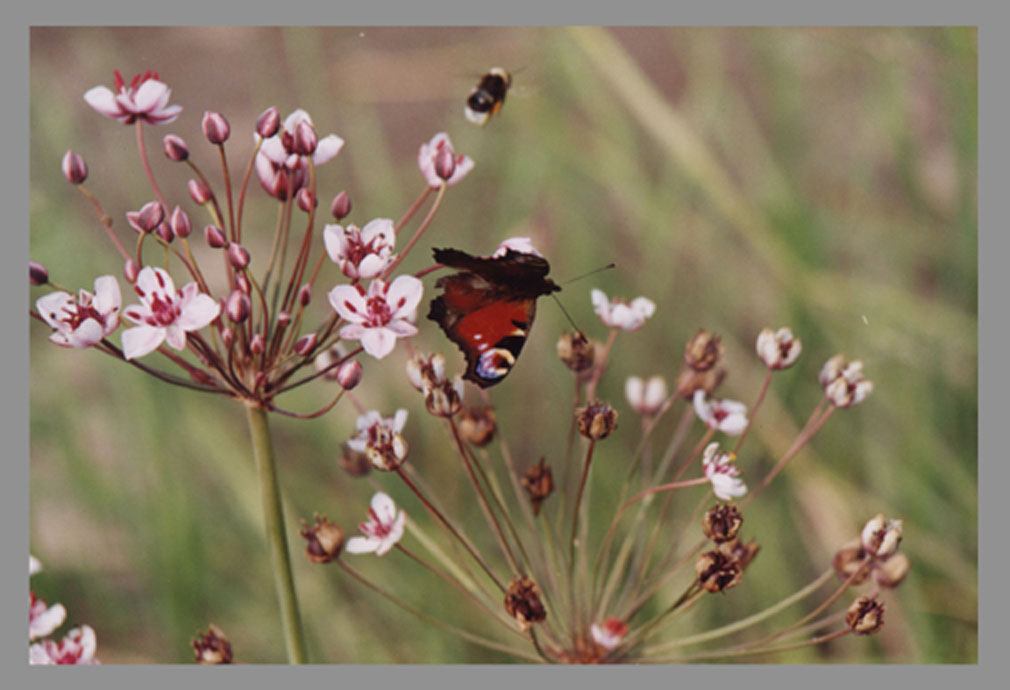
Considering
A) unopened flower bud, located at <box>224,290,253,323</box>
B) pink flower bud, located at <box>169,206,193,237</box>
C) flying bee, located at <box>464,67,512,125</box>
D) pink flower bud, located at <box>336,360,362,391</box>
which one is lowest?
pink flower bud, located at <box>336,360,362,391</box>

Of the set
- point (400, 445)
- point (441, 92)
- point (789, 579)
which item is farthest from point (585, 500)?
point (441, 92)

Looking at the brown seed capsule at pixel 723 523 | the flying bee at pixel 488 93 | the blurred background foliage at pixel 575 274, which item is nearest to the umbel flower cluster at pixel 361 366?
the brown seed capsule at pixel 723 523

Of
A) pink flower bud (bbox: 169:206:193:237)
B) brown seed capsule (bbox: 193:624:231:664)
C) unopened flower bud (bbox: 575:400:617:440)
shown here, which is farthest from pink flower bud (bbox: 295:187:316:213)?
brown seed capsule (bbox: 193:624:231:664)

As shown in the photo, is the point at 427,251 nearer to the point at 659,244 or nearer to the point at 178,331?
the point at 659,244

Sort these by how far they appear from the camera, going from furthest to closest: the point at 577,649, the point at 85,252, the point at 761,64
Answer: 1. the point at 761,64
2. the point at 85,252
3. the point at 577,649

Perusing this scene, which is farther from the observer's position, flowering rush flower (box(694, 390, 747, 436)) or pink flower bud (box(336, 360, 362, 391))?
flowering rush flower (box(694, 390, 747, 436))

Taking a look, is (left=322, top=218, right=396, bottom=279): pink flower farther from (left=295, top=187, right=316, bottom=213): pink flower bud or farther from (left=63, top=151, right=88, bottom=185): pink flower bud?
(left=63, top=151, right=88, bottom=185): pink flower bud
